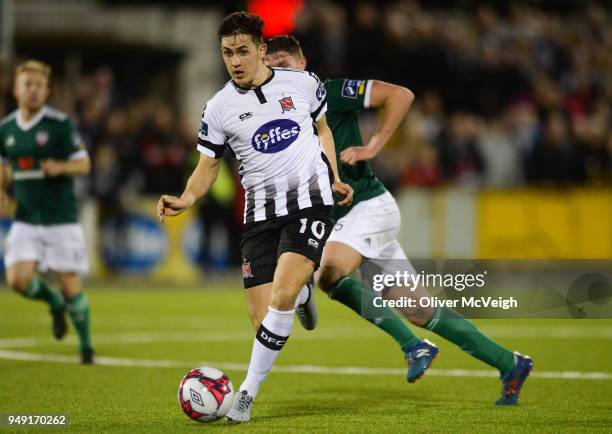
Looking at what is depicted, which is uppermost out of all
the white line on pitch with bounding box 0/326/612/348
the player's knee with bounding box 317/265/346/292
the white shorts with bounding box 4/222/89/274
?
the player's knee with bounding box 317/265/346/292

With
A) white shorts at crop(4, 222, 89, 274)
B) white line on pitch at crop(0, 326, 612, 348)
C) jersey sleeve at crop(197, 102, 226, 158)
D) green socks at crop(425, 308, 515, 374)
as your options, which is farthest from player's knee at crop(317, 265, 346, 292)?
white line on pitch at crop(0, 326, 612, 348)

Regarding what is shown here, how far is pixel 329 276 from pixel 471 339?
1058mm

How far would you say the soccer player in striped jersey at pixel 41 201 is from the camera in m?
9.82

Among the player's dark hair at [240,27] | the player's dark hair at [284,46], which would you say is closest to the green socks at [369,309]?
the player's dark hair at [284,46]

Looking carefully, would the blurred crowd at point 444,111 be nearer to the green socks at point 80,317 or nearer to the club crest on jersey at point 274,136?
the green socks at point 80,317

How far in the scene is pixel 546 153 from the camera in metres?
19.8

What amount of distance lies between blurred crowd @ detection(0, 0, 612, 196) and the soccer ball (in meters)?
12.2

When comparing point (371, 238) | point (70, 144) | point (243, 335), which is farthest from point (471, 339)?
point (243, 335)

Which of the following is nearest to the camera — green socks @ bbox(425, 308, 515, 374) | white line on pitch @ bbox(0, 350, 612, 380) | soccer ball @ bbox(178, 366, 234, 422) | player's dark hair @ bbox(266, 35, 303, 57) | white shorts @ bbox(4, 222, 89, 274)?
soccer ball @ bbox(178, 366, 234, 422)

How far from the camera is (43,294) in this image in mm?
10102

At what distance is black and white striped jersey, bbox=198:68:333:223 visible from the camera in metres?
6.88

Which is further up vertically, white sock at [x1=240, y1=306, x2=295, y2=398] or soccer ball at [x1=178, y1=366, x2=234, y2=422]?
white sock at [x1=240, y1=306, x2=295, y2=398]

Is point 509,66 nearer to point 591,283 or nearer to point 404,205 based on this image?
point 404,205

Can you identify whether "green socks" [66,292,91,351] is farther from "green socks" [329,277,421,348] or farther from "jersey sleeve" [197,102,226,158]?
"jersey sleeve" [197,102,226,158]
